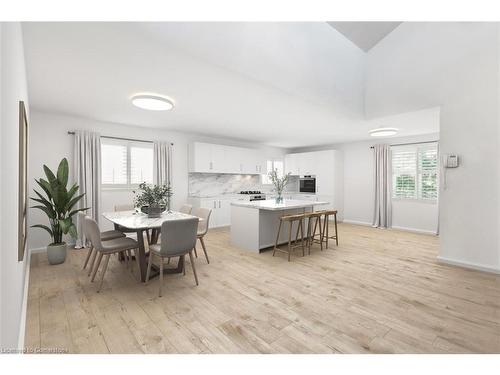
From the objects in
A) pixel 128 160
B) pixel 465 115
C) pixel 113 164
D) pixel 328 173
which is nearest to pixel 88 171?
pixel 113 164

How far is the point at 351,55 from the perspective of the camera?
14.4 feet

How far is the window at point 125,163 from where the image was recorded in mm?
5012

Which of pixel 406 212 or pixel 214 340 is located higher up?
pixel 406 212

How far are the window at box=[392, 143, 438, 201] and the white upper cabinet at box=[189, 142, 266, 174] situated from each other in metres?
3.70

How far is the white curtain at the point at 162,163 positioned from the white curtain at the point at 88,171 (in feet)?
3.78

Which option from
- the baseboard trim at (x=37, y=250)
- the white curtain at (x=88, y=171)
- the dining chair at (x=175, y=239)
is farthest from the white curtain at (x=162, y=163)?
the dining chair at (x=175, y=239)

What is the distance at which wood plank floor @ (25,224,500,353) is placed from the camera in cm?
183

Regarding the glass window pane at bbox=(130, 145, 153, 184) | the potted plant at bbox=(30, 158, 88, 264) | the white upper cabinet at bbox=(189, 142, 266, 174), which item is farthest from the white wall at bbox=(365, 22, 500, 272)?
the potted plant at bbox=(30, 158, 88, 264)

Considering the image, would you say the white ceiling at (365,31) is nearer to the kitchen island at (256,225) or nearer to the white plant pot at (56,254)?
the kitchen island at (256,225)

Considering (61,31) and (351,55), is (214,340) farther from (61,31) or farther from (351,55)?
(351,55)

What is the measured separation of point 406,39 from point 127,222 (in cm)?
518

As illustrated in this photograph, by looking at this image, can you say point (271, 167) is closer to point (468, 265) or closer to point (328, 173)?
point (328, 173)
